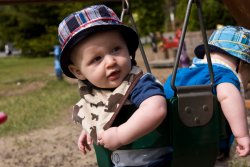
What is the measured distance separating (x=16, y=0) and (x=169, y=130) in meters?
1.72

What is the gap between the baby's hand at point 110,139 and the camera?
1387 millimetres

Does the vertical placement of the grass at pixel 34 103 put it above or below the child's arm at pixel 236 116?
below

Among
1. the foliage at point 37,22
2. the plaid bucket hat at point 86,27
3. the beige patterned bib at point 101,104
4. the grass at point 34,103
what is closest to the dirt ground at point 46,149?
the grass at point 34,103

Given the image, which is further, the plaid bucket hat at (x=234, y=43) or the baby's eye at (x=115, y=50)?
the plaid bucket hat at (x=234, y=43)

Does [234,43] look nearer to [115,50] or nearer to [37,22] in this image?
[115,50]

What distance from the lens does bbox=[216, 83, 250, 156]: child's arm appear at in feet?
4.88

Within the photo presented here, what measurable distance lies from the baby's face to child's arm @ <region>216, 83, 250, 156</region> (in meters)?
0.34

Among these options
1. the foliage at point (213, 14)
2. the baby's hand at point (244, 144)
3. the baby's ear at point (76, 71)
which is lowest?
the foliage at point (213, 14)

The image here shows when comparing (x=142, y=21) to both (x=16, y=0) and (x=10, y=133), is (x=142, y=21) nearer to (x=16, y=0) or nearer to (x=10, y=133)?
(x=10, y=133)

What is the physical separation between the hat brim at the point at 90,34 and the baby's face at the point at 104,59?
0.06 ft

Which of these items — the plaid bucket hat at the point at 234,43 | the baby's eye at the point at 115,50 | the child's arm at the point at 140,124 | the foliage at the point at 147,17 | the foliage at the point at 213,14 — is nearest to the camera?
the child's arm at the point at 140,124

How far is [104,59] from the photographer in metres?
1.44

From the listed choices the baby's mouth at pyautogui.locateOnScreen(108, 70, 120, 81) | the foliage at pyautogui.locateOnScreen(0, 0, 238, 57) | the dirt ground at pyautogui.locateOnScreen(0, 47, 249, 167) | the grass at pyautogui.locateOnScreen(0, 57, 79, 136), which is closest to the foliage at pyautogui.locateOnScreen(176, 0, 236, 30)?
the foliage at pyautogui.locateOnScreen(0, 0, 238, 57)

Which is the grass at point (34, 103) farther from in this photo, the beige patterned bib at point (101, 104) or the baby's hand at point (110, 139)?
the baby's hand at point (110, 139)
